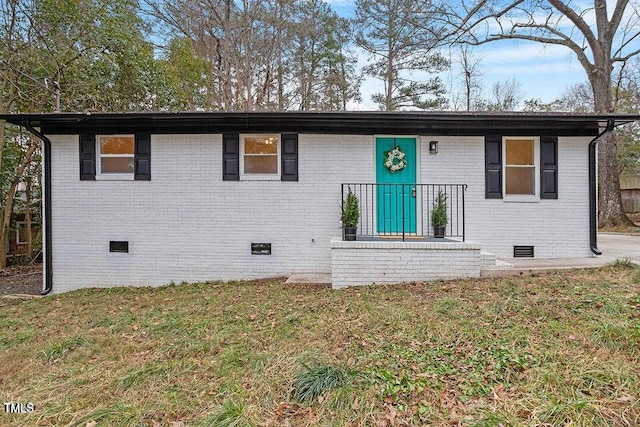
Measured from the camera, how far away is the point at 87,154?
6793 mm

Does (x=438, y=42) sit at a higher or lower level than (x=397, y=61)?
lower

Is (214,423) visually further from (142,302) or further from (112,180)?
(112,180)

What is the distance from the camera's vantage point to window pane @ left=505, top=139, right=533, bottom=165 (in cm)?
684

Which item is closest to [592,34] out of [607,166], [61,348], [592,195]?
[607,166]

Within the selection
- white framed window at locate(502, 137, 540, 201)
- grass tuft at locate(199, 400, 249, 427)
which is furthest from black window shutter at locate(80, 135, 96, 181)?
white framed window at locate(502, 137, 540, 201)

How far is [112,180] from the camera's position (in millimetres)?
6770

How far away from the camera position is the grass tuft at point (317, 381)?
2.53m

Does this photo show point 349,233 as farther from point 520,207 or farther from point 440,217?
point 520,207

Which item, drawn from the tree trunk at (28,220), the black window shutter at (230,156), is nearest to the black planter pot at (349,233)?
the black window shutter at (230,156)

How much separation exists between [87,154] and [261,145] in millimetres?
3448

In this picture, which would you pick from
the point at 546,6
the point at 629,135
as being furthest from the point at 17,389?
the point at 629,135

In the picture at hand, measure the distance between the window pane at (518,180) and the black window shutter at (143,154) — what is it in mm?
7118

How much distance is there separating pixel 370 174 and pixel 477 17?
8458mm

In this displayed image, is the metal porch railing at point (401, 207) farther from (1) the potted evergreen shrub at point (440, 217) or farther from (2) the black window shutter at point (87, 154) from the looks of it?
(2) the black window shutter at point (87, 154)
